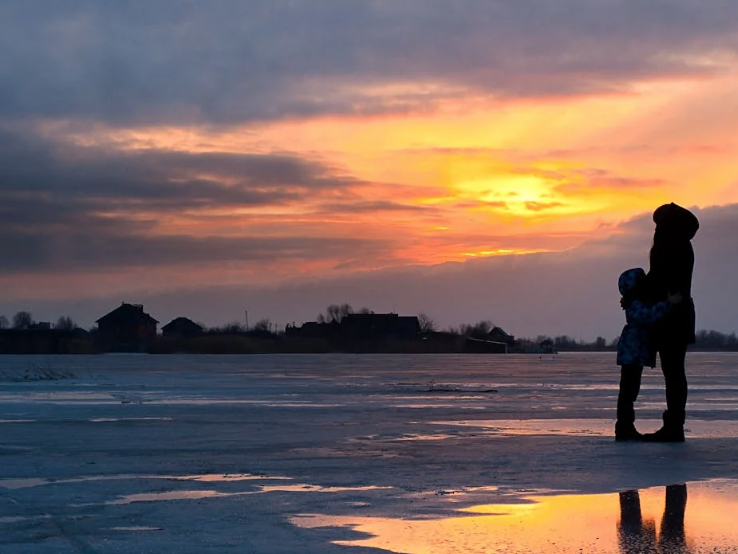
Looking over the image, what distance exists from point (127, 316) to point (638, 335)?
169473 mm

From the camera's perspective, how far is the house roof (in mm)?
178000

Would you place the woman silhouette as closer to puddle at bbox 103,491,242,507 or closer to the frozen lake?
the frozen lake

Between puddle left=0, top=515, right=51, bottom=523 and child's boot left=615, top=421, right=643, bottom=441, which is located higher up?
child's boot left=615, top=421, right=643, bottom=441

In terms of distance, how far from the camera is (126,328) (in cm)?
17788

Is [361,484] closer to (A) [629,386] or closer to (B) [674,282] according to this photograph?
(A) [629,386]

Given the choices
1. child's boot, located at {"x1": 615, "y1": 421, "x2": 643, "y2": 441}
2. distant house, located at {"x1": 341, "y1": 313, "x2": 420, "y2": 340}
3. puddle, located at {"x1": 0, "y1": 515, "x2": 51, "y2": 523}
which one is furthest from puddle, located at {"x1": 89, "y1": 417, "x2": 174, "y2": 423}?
distant house, located at {"x1": 341, "y1": 313, "x2": 420, "y2": 340}

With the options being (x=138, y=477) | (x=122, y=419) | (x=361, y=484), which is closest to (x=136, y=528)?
(x=361, y=484)

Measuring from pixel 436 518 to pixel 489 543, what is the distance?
36.7 inches

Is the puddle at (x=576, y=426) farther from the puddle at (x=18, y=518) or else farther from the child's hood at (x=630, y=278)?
the puddle at (x=18, y=518)

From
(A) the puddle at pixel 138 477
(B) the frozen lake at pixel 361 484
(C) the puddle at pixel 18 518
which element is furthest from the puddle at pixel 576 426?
(C) the puddle at pixel 18 518

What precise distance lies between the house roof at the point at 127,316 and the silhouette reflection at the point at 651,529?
17376 cm

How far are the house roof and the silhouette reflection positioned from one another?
174 m

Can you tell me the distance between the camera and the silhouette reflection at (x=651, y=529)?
6625 mm

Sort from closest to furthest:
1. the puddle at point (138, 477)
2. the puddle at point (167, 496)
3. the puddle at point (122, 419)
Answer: the puddle at point (167, 496)
the puddle at point (138, 477)
the puddle at point (122, 419)
